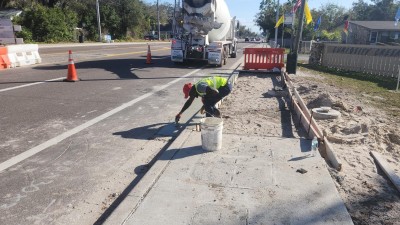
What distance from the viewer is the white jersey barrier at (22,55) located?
14016 millimetres

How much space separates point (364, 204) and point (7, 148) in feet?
16.3

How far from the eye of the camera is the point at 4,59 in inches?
532

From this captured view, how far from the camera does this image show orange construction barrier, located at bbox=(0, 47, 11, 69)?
13.4 m

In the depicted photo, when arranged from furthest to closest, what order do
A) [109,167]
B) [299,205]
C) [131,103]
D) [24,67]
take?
[24,67] → [131,103] → [109,167] → [299,205]

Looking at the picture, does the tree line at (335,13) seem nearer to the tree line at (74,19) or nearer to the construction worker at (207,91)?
the tree line at (74,19)

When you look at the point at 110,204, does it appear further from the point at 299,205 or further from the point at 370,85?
the point at 370,85

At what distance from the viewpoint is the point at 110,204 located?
350 cm

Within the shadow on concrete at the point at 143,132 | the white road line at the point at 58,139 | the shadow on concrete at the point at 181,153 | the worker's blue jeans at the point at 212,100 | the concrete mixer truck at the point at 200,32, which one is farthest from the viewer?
Result: the concrete mixer truck at the point at 200,32

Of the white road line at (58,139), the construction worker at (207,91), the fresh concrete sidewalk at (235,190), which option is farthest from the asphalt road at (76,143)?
the construction worker at (207,91)

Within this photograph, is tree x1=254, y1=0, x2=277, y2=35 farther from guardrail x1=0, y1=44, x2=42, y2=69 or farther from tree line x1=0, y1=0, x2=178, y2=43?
guardrail x1=0, y1=44, x2=42, y2=69

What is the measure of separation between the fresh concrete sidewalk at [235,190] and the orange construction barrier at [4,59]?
38.4 feet

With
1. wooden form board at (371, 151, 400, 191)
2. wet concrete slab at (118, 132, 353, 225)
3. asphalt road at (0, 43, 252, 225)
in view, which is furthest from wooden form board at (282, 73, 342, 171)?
asphalt road at (0, 43, 252, 225)

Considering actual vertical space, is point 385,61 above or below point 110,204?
above

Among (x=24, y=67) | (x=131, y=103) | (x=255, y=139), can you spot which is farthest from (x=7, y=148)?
(x=24, y=67)
